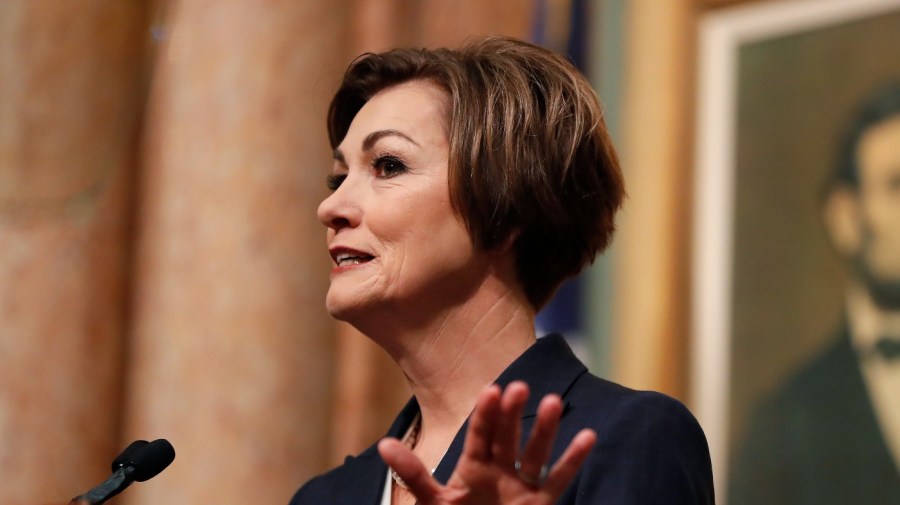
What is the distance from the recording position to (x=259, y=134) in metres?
3.72

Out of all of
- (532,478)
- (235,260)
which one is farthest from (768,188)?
(532,478)

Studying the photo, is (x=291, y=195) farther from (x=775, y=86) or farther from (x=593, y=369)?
(x=775, y=86)

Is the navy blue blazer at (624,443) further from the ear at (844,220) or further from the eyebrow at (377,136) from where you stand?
the ear at (844,220)

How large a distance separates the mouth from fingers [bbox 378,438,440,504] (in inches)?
30.8

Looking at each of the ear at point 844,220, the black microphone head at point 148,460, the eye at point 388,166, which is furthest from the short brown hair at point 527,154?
the ear at point 844,220

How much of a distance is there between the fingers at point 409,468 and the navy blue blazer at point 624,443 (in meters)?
0.39

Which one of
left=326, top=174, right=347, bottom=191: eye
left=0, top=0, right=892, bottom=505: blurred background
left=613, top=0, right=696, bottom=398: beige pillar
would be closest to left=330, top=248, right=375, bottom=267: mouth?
left=326, top=174, right=347, bottom=191: eye

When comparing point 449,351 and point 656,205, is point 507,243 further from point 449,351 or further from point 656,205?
point 656,205

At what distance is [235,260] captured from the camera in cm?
366

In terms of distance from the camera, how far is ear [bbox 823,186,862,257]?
12.4 feet

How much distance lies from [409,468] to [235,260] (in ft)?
7.38

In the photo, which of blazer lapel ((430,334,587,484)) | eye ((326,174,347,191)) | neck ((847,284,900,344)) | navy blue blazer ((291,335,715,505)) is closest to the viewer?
navy blue blazer ((291,335,715,505))

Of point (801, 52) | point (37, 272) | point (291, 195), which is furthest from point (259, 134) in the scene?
point (801, 52)

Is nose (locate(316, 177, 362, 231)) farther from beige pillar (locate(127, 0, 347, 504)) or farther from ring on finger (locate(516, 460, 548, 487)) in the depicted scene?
beige pillar (locate(127, 0, 347, 504))
